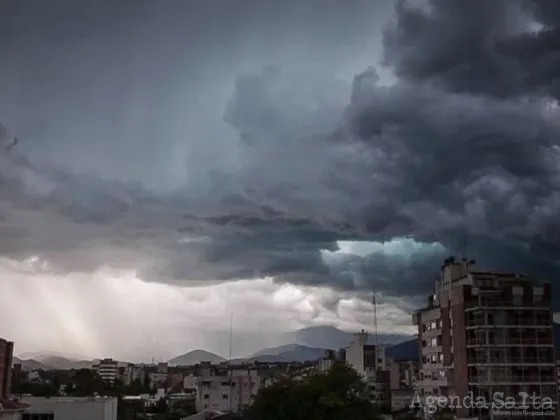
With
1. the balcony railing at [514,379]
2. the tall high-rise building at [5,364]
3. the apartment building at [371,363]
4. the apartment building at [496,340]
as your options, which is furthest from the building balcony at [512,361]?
the tall high-rise building at [5,364]

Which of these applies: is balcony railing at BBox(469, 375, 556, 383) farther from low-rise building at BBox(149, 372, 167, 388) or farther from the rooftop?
low-rise building at BBox(149, 372, 167, 388)

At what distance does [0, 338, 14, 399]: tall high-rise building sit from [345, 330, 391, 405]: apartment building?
37614mm

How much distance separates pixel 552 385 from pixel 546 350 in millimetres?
2366

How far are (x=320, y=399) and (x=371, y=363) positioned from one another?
42.2 metres

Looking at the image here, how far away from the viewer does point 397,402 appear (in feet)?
216

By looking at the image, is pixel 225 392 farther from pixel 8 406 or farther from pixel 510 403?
pixel 8 406

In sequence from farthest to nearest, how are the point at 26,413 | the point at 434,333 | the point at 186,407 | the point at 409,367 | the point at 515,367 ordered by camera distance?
the point at 409,367
the point at 186,407
the point at 434,333
the point at 515,367
the point at 26,413

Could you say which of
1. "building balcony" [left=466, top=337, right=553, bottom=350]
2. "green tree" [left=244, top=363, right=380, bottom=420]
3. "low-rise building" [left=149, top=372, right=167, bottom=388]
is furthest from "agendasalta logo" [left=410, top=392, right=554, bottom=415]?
"low-rise building" [left=149, top=372, right=167, bottom=388]

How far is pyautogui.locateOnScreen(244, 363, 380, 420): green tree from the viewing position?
35.3 meters

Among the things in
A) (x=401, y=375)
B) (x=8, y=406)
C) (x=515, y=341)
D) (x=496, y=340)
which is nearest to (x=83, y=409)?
(x=8, y=406)

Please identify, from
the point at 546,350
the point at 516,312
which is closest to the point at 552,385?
the point at 546,350

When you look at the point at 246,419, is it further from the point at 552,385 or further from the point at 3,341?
the point at 552,385

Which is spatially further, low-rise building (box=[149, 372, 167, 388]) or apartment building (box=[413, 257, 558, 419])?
low-rise building (box=[149, 372, 167, 388])

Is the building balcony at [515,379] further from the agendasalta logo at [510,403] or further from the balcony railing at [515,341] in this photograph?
the balcony railing at [515,341]
